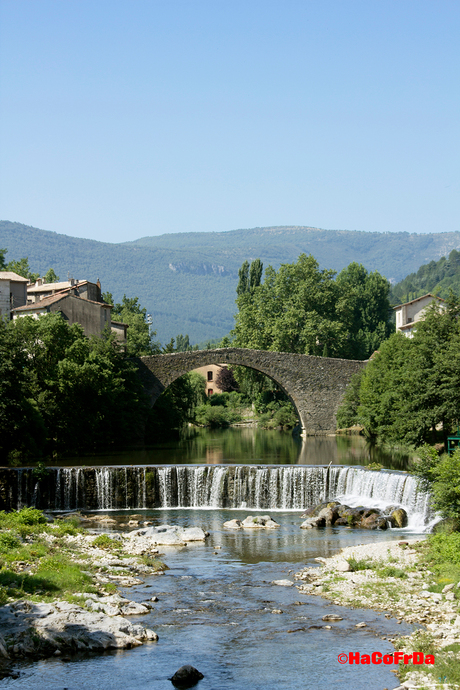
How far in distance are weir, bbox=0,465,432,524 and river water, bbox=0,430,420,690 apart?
6.63 metres

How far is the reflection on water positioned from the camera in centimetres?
2755

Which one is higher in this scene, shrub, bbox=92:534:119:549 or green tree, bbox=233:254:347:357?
green tree, bbox=233:254:347:357

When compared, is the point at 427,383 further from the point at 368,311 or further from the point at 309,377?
the point at 368,311

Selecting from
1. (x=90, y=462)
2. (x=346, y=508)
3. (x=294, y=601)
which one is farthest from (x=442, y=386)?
(x=294, y=601)

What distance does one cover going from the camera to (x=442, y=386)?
2634 cm

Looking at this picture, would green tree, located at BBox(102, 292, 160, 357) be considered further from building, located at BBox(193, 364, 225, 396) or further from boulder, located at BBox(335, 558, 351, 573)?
boulder, located at BBox(335, 558, 351, 573)

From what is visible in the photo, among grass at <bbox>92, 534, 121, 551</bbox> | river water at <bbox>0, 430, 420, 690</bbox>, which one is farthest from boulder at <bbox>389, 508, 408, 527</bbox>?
grass at <bbox>92, 534, 121, 551</bbox>

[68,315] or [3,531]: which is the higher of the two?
[68,315]

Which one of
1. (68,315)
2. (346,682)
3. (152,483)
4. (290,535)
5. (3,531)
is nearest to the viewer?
(346,682)

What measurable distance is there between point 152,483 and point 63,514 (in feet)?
10.3

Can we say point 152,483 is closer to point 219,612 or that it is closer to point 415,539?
point 415,539

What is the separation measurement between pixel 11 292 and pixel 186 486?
2282cm

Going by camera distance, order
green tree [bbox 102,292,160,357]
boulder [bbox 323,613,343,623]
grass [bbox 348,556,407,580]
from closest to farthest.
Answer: boulder [bbox 323,613,343,623] < grass [bbox 348,556,407,580] < green tree [bbox 102,292,160,357]

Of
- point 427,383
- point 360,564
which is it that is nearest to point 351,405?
point 427,383
